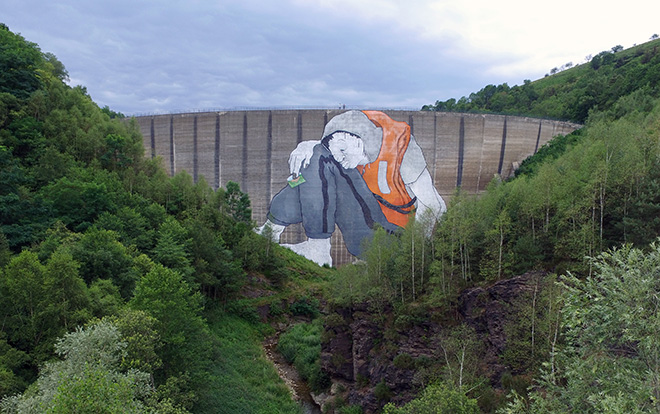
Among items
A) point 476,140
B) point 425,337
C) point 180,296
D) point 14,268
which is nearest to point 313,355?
point 425,337

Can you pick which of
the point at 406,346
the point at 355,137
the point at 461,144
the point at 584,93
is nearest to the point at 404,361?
the point at 406,346

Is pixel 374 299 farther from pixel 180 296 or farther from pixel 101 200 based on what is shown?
pixel 101 200

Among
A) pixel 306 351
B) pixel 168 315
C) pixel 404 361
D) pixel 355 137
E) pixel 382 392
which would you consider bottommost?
pixel 306 351

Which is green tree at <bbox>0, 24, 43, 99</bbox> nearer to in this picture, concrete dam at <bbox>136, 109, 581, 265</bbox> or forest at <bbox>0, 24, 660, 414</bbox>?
forest at <bbox>0, 24, 660, 414</bbox>

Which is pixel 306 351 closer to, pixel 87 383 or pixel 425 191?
pixel 87 383

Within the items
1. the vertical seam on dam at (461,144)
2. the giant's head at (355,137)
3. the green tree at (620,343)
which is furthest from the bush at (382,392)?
the vertical seam on dam at (461,144)

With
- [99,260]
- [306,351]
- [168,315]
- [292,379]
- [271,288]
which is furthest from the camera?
[271,288]

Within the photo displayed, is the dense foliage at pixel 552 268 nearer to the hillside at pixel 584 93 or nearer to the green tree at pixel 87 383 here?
the green tree at pixel 87 383
